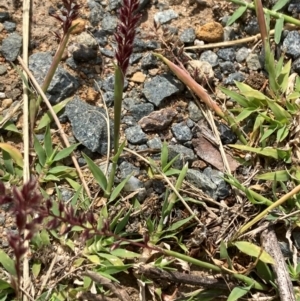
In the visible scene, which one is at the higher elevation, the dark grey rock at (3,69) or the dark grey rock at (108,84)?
the dark grey rock at (3,69)

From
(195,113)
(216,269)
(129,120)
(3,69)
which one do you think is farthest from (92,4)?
(216,269)

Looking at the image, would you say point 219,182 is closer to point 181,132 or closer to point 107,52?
point 181,132

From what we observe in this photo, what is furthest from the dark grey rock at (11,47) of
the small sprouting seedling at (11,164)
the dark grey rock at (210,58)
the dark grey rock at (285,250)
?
the dark grey rock at (285,250)

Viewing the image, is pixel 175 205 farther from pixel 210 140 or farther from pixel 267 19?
pixel 267 19

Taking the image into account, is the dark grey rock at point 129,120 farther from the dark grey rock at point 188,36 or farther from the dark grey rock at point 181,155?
the dark grey rock at point 188,36

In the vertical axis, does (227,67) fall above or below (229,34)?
below

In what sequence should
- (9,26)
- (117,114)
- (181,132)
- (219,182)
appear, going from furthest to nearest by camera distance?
(9,26) < (181,132) < (219,182) < (117,114)
